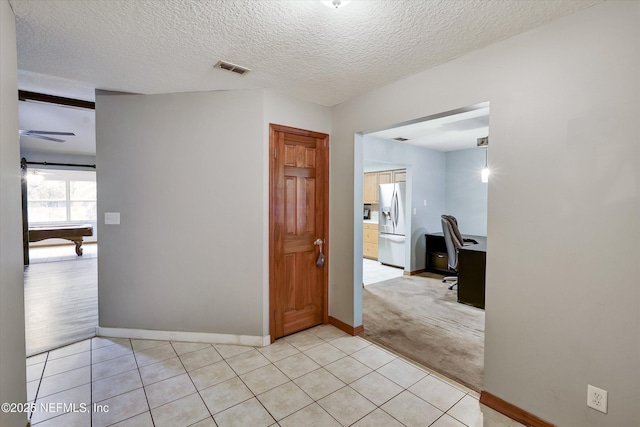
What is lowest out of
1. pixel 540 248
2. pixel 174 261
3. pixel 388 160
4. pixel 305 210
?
→ pixel 174 261

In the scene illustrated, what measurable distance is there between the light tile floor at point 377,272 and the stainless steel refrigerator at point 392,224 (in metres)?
0.15

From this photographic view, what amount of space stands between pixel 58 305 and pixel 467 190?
704 centimetres

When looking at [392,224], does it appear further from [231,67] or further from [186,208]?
[231,67]

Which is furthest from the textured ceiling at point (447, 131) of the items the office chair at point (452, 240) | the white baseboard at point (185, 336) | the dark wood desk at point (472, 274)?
the white baseboard at point (185, 336)

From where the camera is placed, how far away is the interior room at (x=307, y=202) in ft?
5.15

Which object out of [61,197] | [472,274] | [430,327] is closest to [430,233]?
[472,274]

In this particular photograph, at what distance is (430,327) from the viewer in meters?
3.30

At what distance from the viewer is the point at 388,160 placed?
5180 millimetres

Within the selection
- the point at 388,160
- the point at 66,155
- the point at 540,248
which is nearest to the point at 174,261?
the point at 540,248

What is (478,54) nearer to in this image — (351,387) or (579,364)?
(579,364)

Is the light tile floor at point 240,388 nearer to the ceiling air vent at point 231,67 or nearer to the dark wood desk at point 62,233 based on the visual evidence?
the ceiling air vent at point 231,67

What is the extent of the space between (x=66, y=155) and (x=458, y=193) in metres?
9.66

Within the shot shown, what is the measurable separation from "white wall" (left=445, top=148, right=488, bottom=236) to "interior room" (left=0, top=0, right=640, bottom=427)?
3747mm

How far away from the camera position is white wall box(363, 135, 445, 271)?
5.40 m
